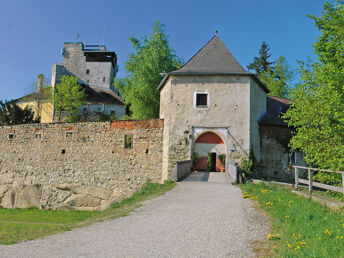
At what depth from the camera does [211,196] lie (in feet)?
33.1

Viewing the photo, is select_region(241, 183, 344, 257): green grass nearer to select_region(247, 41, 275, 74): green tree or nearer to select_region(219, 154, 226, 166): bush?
select_region(219, 154, 226, 166): bush

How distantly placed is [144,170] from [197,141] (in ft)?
12.9

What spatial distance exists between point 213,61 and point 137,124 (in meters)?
6.19

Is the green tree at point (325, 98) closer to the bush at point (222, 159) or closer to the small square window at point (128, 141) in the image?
the bush at point (222, 159)

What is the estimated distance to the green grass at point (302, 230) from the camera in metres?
4.57

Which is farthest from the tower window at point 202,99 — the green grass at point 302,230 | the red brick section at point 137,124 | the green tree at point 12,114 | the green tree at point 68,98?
the green tree at point 12,114

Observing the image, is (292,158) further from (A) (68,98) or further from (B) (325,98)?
(A) (68,98)

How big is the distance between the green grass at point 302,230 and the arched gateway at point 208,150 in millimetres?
7935

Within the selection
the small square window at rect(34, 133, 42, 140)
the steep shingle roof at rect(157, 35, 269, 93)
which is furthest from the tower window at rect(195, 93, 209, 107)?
the small square window at rect(34, 133, 42, 140)

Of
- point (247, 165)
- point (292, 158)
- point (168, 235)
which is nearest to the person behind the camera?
Answer: point (168, 235)

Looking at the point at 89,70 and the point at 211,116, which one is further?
the point at 89,70

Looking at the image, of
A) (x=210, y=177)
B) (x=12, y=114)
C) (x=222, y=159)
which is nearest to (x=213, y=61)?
(x=222, y=159)

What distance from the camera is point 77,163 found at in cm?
2030

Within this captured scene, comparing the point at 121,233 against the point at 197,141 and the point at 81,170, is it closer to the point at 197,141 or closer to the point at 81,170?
the point at 197,141
